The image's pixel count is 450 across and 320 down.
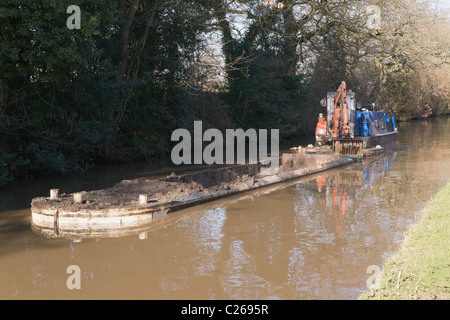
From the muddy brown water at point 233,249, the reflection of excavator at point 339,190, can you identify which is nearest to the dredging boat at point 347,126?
the reflection of excavator at point 339,190

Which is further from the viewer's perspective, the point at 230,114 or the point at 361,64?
the point at 361,64

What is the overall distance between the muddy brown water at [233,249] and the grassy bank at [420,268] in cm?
28

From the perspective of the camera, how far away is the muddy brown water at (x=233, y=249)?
5645 mm

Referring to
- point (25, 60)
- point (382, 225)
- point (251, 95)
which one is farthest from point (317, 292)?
point (251, 95)

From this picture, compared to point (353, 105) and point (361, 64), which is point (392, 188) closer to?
point (353, 105)

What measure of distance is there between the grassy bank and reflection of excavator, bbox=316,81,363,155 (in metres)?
10.8

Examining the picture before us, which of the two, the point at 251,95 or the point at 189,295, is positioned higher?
the point at 251,95

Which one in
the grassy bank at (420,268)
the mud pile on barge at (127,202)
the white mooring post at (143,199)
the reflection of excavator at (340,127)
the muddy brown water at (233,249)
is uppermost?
the reflection of excavator at (340,127)

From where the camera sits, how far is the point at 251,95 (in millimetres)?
24812

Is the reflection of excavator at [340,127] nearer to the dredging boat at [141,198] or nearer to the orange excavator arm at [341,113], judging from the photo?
the orange excavator arm at [341,113]

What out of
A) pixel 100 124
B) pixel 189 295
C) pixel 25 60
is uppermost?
pixel 25 60

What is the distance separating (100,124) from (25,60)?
3.75 metres

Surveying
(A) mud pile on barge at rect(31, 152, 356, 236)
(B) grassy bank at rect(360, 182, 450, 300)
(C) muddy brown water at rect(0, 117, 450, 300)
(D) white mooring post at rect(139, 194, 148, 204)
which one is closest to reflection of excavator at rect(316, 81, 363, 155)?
(C) muddy brown water at rect(0, 117, 450, 300)

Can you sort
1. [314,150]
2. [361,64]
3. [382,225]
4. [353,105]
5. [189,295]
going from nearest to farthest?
1. [189,295]
2. [382,225]
3. [314,150]
4. [353,105]
5. [361,64]
